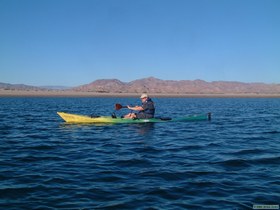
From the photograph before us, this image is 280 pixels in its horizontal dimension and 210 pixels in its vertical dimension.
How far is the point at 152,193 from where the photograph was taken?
6.60 m

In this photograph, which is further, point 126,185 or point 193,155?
point 193,155

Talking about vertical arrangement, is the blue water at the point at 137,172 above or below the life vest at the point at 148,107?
below

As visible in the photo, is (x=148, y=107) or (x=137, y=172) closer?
(x=137, y=172)

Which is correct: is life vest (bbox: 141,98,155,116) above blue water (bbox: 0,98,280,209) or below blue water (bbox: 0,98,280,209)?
above

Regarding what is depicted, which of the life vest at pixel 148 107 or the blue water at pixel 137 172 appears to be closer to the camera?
the blue water at pixel 137 172

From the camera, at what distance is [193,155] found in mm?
10602

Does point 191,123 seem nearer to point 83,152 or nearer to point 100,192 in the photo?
point 83,152

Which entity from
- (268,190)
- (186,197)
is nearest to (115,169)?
(186,197)

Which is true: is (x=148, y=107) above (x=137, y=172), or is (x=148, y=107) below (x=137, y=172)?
above

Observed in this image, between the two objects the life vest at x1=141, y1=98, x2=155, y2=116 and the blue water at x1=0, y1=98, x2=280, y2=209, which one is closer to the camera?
the blue water at x1=0, y1=98, x2=280, y2=209

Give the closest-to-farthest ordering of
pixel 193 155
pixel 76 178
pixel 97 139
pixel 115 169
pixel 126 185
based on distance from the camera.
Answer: pixel 126 185, pixel 76 178, pixel 115 169, pixel 193 155, pixel 97 139

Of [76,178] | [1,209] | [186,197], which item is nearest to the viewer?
[1,209]

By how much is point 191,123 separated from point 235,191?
1492cm

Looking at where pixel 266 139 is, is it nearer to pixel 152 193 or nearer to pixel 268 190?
pixel 268 190
